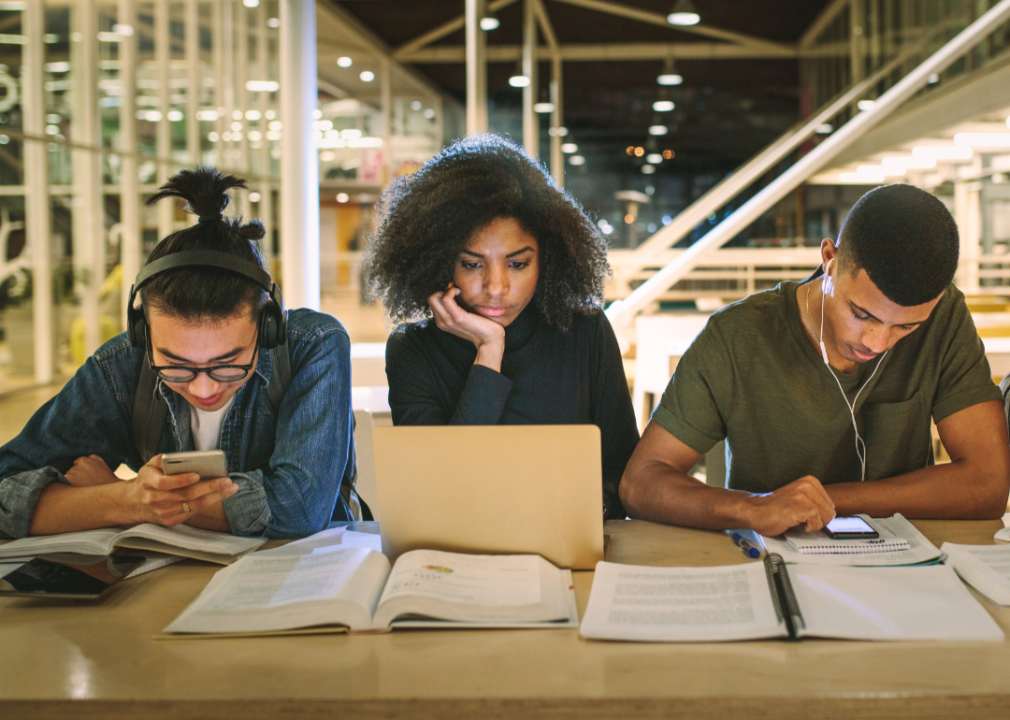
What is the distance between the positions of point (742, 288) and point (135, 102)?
5.11 m

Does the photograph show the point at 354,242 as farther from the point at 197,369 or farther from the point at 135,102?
the point at 197,369

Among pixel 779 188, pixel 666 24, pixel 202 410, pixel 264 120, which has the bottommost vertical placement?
pixel 202 410

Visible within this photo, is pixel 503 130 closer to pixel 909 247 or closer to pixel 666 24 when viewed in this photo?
pixel 909 247

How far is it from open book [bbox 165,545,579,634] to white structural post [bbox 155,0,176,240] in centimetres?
570

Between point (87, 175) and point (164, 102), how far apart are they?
1470 millimetres

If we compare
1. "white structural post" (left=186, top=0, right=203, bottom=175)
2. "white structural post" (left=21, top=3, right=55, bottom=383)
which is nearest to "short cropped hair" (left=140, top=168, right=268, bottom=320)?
"white structural post" (left=21, top=3, right=55, bottom=383)

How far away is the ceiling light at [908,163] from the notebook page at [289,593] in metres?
8.89

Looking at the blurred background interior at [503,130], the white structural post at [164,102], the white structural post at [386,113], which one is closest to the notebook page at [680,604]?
the blurred background interior at [503,130]

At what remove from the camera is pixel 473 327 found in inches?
66.3

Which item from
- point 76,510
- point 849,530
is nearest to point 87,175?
point 76,510

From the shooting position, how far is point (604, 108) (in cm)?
1336

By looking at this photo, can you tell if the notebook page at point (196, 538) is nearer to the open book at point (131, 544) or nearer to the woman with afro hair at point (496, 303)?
the open book at point (131, 544)

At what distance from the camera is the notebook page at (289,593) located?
936 millimetres

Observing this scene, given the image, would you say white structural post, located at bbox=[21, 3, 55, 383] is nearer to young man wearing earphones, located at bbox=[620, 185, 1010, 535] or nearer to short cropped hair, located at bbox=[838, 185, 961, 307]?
young man wearing earphones, located at bbox=[620, 185, 1010, 535]
